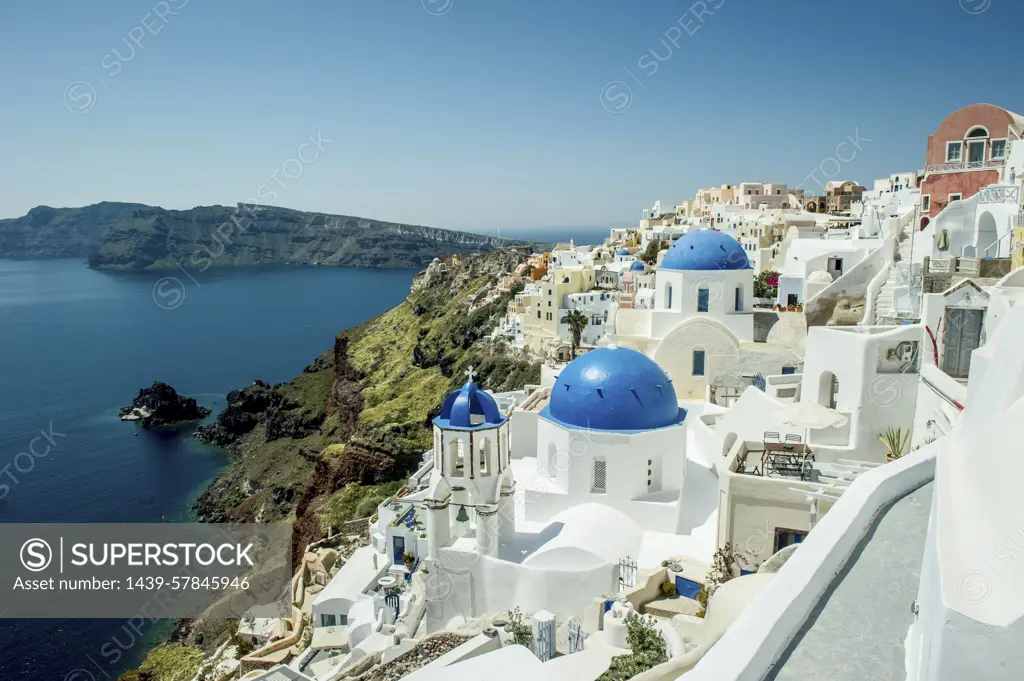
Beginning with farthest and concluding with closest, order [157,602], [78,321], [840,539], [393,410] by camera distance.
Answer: [78,321], [393,410], [157,602], [840,539]

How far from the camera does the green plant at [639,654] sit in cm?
827

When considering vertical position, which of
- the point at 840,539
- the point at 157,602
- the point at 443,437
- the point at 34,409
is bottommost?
the point at 157,602

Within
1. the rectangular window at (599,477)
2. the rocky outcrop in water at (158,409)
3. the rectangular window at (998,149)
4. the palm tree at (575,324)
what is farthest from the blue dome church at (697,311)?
the rocky outcrop in water at (158,409)

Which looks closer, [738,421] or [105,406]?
[738,421]

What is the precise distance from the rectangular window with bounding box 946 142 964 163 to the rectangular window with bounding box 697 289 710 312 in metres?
10.3

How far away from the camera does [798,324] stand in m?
24.9

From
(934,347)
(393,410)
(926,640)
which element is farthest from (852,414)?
(393,410)

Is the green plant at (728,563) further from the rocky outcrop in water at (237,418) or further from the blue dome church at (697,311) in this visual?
the rocky outcrop in water at (237,418)

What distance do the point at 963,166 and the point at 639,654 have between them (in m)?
24.3

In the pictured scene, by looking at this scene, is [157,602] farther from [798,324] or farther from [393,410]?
[798,324]

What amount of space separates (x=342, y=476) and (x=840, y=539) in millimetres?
43251

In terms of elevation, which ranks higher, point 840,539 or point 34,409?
point 840,539

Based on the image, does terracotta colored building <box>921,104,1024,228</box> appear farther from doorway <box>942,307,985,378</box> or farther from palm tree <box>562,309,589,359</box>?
palm tree <box>562,309,589,359</box>

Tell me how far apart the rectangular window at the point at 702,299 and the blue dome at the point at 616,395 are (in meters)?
8.30
